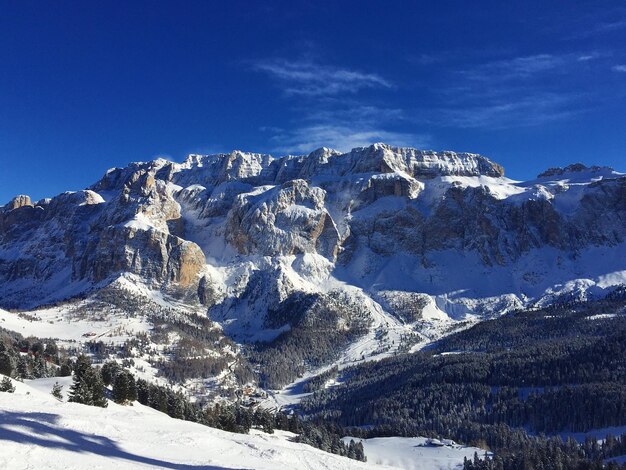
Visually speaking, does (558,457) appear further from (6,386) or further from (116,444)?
(6,386)

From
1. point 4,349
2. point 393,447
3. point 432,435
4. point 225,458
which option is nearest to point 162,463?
point 225,458

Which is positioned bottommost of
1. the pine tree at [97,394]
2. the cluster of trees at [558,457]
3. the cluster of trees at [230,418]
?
the cluster of trees at [558,457]

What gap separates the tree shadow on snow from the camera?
47.3 meters

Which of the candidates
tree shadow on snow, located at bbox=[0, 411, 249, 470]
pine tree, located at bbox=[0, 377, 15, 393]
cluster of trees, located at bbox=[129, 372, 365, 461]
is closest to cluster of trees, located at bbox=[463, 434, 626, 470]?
cluster of trees, located at bbox=[129, 372, 365, 461]

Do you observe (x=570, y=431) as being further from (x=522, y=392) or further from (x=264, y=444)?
(x=264, y=444)

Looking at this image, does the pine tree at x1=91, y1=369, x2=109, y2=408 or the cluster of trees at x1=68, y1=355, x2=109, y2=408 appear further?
the pine tree at x1=91, y1=369, x2=109, y2=408

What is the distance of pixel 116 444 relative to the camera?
2092 inches

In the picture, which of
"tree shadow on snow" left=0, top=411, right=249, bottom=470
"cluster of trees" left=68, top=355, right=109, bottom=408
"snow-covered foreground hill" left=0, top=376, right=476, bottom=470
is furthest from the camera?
"cluster of trees" left=68, top=355, right=109, bottom=408

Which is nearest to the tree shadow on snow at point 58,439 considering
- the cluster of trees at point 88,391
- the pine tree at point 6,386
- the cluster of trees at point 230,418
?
the pine tree at point 6,386

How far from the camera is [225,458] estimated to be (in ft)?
188

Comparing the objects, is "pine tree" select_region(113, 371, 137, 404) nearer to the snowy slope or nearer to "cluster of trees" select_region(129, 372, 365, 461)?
"cluster of trees" select_region(129, 372, 365, 461)

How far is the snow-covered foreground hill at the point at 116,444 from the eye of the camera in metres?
44.8

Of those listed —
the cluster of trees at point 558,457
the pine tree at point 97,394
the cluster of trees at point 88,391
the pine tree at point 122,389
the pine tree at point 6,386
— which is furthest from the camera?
the cluster of trees at point 558,457

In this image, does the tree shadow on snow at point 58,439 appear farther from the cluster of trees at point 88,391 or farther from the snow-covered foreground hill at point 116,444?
the cluster of trees at point 88,391
